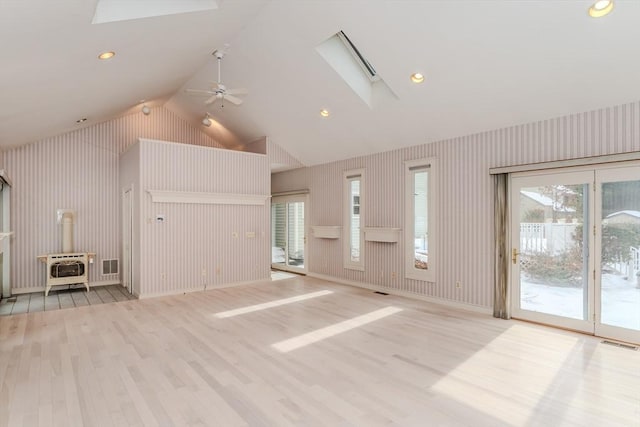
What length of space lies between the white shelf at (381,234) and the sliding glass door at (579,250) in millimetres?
2059

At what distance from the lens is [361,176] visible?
754 cm

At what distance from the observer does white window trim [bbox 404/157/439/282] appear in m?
6.12

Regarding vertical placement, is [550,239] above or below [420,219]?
below

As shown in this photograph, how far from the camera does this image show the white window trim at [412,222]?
6.12 m

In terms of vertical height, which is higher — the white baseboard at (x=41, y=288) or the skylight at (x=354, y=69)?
the skylight at (x=354, y=69)

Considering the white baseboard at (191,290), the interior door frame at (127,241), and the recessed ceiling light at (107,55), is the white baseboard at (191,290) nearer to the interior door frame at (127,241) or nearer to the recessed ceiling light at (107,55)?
the interior door frame at (127,241)

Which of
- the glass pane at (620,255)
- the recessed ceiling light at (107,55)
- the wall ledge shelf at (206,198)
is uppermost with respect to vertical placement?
the recessed ceiling light at (107,55)

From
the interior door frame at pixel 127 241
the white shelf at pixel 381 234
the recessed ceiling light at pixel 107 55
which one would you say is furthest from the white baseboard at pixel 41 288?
the white shelf at pixel 381 234

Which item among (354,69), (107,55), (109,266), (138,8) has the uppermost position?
(354,69)

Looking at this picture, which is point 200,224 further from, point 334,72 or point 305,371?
point 305,371

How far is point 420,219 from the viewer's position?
6.40 m

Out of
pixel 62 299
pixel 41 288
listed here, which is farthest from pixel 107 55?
pixel 41 288

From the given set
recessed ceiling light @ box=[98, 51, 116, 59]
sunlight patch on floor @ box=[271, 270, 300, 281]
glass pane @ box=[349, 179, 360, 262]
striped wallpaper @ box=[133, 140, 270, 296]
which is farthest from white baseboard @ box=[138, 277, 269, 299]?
recessed ceiling light @ box=[98, 51, 116, 59]

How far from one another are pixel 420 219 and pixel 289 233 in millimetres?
4265
